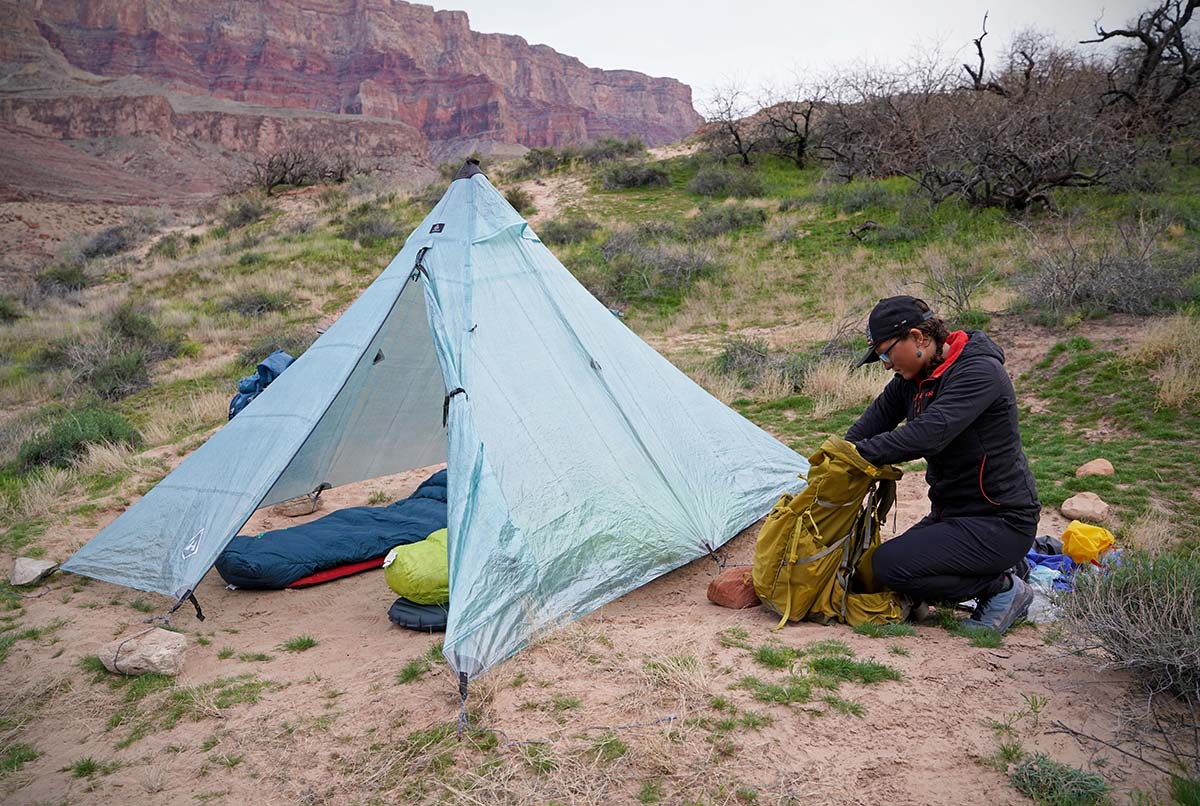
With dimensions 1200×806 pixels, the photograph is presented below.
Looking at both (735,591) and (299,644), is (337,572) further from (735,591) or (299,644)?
(735,591)

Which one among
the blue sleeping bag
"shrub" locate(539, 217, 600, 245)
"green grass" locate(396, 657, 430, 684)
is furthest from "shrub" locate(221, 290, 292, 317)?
"green grass" locate(396, 657, 430, 684)

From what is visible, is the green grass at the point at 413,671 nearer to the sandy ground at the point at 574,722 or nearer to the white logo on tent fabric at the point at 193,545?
the sandy ground at the point at 574,722

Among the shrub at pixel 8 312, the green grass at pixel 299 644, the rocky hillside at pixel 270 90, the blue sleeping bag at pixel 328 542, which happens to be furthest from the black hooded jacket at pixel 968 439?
the rocky hillside at pixel 270 90

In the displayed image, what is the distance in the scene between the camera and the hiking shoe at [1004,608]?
10.9 feet

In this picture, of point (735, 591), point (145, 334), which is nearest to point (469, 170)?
point (735, 591)

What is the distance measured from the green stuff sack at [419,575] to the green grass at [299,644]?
537mm

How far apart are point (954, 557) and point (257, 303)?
13.9 m

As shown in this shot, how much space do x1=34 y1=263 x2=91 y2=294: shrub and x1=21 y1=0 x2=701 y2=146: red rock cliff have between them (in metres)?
62.8

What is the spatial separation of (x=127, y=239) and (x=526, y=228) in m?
24.4

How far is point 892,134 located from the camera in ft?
59.2

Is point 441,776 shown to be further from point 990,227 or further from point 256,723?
point 990,227

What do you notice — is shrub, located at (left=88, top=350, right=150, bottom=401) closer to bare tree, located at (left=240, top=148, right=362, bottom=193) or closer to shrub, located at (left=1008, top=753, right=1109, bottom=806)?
shrub, located at (left=1008, top=753, right=1109, bottom=806)

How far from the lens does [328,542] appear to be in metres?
5.18

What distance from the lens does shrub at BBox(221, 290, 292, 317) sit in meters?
13.9
